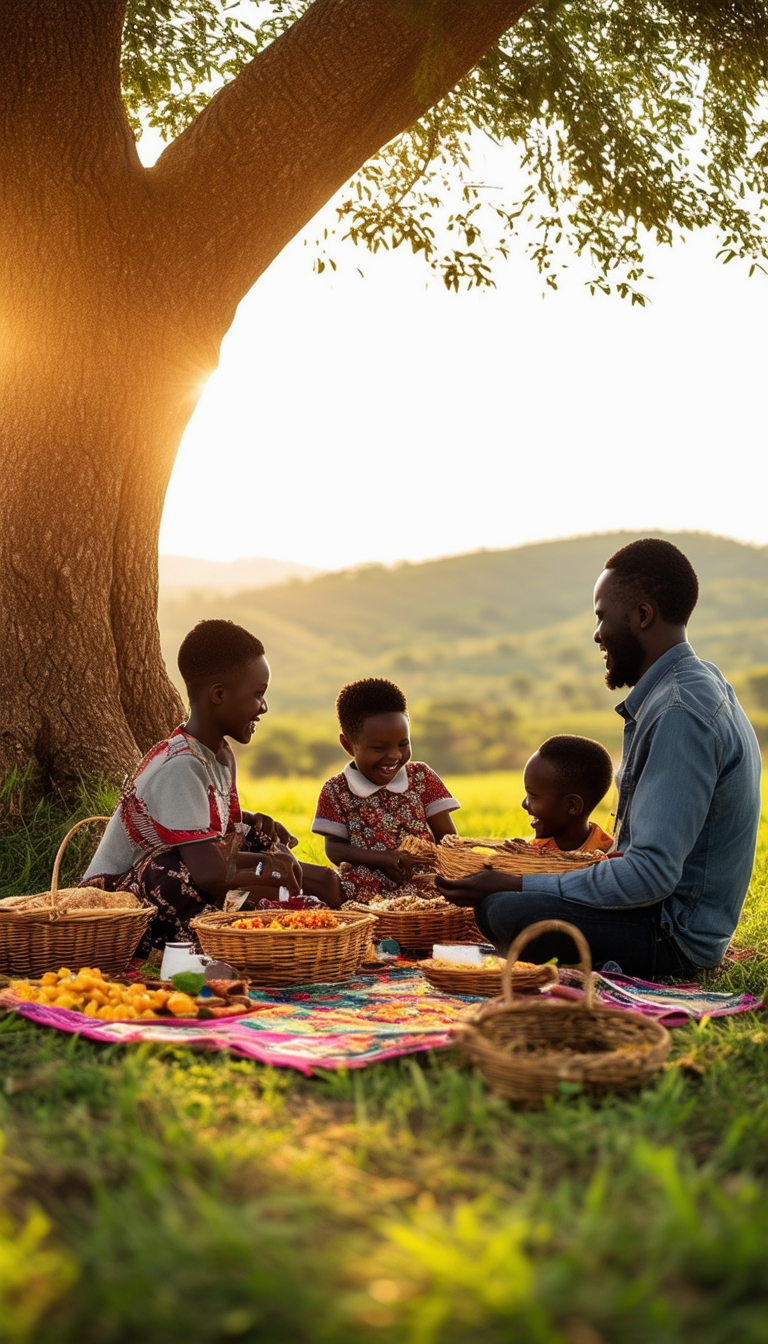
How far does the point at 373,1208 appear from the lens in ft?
7.27

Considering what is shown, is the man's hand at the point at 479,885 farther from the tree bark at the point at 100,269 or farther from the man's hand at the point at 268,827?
the tree bark at the point at 100,269

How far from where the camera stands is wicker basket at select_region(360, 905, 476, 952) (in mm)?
5707

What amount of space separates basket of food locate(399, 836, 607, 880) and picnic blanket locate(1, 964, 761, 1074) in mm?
448

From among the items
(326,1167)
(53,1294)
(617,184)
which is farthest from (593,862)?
(617,184)

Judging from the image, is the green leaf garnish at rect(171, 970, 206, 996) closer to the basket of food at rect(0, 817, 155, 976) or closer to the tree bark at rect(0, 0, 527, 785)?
the basket of food at rect(0, 817, 155, 976)

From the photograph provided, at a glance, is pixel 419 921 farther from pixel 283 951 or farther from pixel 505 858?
pixel 283 951

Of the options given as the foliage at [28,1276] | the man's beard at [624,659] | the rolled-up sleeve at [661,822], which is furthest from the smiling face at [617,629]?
the foliage at [28,1276]

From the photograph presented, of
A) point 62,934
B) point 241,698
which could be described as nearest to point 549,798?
point 241,698

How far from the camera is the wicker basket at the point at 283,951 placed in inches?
187

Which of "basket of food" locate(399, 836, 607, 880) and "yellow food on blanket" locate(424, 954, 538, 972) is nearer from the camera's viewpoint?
"yellow food on blanket" locate(424, 954, 538, 972)

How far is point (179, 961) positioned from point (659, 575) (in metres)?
2.54

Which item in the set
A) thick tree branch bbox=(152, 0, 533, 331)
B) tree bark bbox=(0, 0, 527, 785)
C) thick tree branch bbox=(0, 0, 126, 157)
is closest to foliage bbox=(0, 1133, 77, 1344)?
tree bark bbox=(0, 0, 527, 785)

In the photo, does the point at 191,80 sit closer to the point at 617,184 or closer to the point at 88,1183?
the point at 617,184

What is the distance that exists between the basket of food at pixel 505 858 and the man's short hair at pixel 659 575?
3.58 feet
